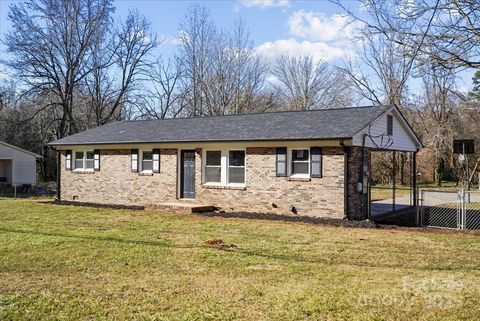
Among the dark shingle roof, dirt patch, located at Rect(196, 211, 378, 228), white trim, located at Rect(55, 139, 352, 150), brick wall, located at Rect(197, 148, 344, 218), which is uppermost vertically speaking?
the dark shingle roof

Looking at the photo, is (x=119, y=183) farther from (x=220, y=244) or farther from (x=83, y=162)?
(x=220, y=244)

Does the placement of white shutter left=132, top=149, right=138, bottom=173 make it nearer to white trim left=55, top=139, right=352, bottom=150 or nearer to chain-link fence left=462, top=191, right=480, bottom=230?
white trim left=55, top=139, right=352, bottom=150

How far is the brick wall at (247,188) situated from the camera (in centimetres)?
1421

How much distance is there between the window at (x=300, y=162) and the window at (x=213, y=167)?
3136 mm

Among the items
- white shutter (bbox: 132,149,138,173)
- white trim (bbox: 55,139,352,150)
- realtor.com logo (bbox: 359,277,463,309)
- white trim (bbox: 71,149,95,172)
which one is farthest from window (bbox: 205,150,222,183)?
realtor.com logo (bbox: 359,277,463,309)

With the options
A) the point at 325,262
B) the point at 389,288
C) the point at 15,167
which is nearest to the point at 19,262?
the point at 325,262

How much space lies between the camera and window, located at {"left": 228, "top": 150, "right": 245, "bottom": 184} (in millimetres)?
16406

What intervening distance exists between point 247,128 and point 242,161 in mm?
1403

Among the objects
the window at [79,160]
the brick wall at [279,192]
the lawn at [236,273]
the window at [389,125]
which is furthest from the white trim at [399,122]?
the window at [79,160]

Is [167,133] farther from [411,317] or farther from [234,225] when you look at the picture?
[411,317]

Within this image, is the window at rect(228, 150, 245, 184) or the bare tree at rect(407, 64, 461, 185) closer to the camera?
the window at rect(228, 150, 245, 184)

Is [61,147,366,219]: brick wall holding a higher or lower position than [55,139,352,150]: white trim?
lower

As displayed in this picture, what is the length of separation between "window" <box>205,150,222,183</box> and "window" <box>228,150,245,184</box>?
490 mm

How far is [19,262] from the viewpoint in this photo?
25.9 ft
